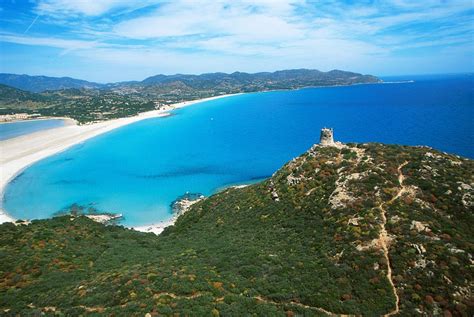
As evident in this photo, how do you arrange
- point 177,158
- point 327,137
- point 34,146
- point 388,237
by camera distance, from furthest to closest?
point 34,146
point 177,158
point 327,137
point 388,237

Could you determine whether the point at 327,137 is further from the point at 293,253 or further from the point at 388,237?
the point at 293,253

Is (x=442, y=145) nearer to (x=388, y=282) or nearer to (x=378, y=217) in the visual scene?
(x=378, y=217)

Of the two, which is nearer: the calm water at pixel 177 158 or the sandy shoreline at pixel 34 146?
the calm water at pixel 177 158

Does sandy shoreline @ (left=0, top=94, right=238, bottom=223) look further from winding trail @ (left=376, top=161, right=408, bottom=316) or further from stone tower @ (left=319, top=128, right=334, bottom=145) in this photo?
winding trail @ (left=376, top=161, right=408, bottom=316)

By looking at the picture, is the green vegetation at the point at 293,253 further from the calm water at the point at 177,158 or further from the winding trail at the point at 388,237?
the calm water at the point at 177,158

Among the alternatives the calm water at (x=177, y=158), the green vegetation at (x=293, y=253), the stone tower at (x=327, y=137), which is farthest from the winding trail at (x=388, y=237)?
the calm water at (x=177, y=158)

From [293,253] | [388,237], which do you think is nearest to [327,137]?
[388,237]

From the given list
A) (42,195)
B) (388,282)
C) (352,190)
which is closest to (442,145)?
(352,190)

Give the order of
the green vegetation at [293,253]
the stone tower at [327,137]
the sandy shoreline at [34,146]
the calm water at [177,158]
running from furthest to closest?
the sandy shoreline at [34,146]
the calm water at [177,158]
the stone tower at [327,137]
the green vegetation at [293,253]
